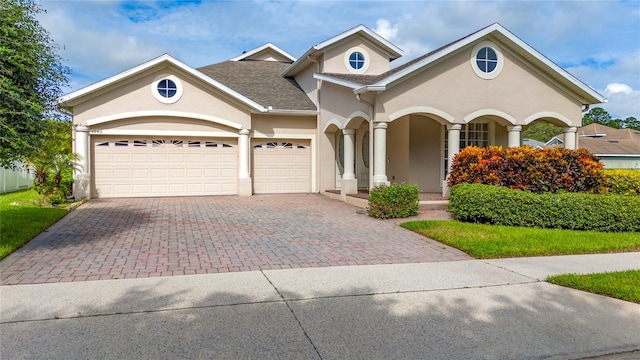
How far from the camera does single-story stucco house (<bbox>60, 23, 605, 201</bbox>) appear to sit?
1364cm

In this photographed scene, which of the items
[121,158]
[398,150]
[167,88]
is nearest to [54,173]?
[121,158]

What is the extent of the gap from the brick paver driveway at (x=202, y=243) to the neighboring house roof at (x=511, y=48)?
4.01 m

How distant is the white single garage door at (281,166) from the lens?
685 inches

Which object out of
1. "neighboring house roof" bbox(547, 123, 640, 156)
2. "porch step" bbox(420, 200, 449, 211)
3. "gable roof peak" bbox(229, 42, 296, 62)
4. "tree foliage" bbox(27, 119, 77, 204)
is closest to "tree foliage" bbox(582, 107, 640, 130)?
"neighboring house roof" bbox(547, 123, 640, 156)

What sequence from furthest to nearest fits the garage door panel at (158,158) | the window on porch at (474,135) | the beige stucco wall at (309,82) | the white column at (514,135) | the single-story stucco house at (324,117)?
the beige stucco wall at (309,82) < the window on porch at (474,135) < the garage door panel at (158,158) < the white column at (514,135) < the single-story stucco house at (324,117)

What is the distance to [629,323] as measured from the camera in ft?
14.9

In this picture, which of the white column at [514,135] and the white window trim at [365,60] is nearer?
the white column at [514,135]

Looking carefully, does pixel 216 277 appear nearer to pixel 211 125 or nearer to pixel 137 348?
pixel 137 348

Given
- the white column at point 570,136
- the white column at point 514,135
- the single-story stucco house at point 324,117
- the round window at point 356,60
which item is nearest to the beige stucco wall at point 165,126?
the single-story stucco house at point 324,117

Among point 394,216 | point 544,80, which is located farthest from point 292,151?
point 544,80

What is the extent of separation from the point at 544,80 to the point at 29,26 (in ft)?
47.1

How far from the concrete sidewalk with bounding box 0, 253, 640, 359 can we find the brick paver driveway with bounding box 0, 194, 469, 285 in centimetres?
68

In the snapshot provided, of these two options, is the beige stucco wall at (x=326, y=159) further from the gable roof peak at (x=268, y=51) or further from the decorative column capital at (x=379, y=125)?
the gable roof peak at (x=268, y=51)

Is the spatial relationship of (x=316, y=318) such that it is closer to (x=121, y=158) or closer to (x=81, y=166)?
(x=81, y=166)
